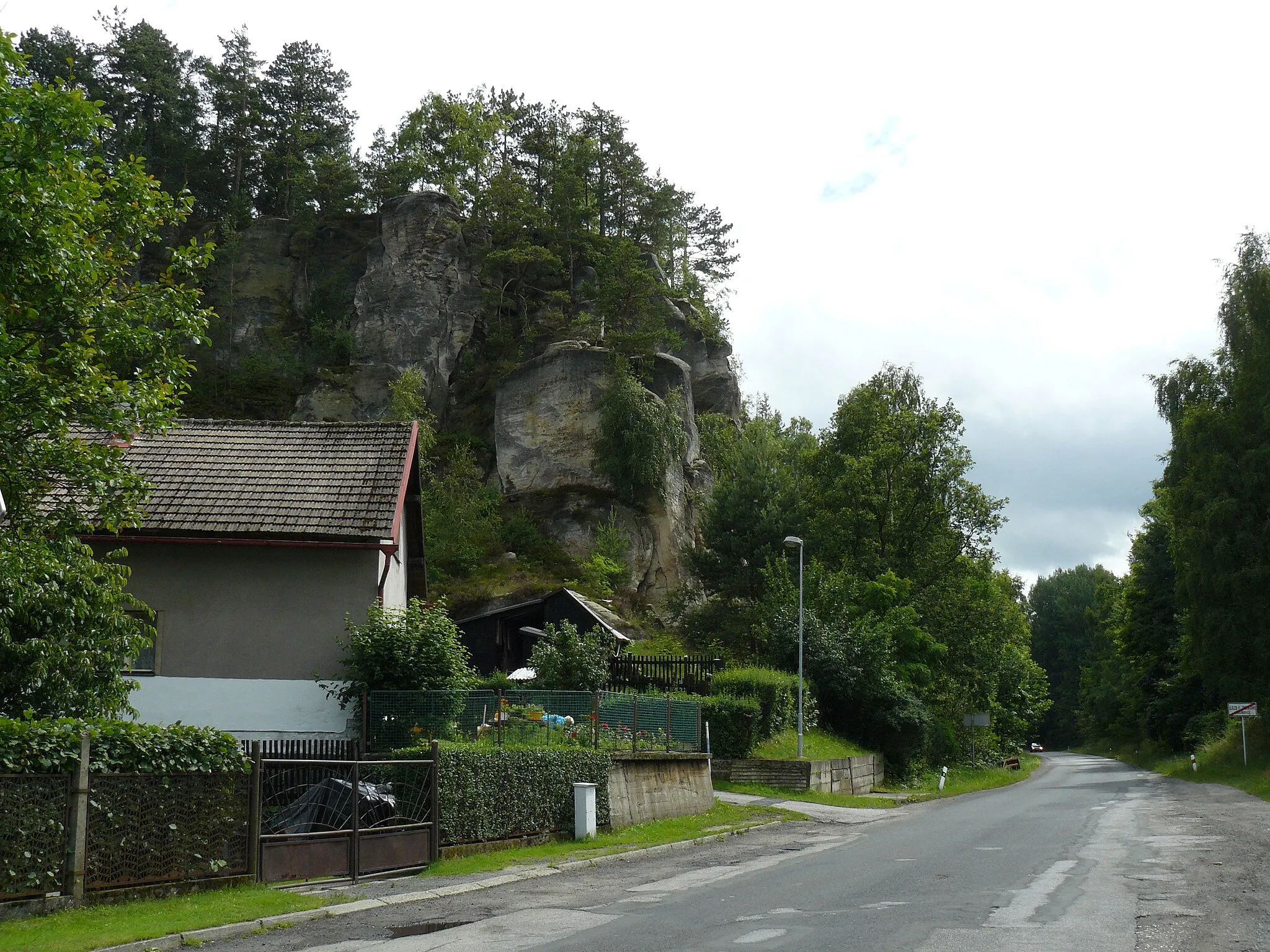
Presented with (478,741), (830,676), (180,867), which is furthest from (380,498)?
(830,676)

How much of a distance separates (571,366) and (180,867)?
44.8 meters

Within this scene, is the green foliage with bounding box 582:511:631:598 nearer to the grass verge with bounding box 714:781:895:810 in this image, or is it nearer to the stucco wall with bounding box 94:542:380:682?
the grass verge with bounding box 714:781:895:810

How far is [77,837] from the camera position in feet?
35.2

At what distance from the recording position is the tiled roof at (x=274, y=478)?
20.3m

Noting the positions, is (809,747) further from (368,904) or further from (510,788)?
(368,904)

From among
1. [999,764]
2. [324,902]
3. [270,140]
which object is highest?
[270,140]

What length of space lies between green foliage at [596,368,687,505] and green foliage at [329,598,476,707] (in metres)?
33.7

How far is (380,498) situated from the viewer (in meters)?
21.1

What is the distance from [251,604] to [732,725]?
1464cm

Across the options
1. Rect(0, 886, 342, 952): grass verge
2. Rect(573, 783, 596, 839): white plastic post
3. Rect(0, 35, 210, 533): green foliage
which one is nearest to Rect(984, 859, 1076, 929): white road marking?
Rect(0, 886, 342, 952): grass verge

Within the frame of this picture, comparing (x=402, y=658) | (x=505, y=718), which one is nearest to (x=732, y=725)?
(x=505, y=718)

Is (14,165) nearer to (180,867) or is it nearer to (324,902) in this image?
(180,867)

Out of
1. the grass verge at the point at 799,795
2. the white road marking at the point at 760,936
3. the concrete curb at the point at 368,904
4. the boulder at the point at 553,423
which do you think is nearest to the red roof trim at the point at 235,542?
the concrete curb at the point at 368,904

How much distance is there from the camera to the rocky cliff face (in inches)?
2146
